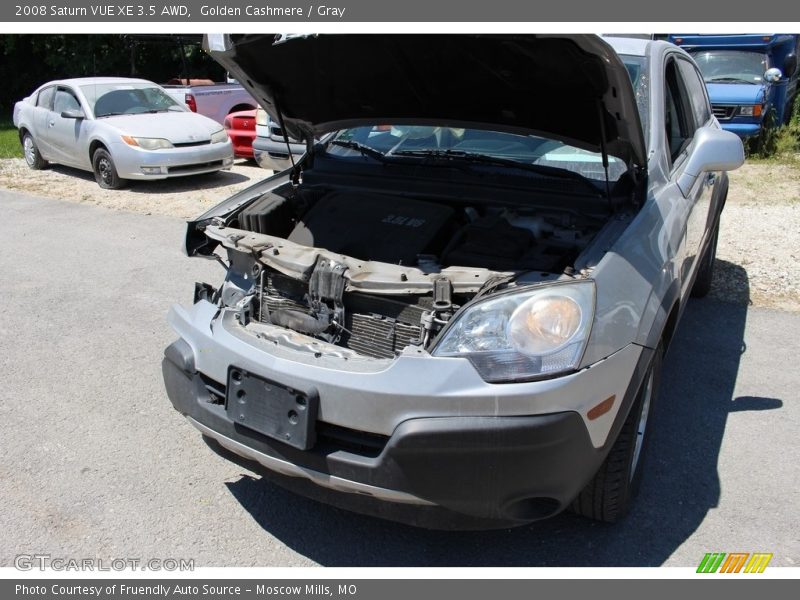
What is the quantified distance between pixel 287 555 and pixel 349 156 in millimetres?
2189

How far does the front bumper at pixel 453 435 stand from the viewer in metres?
2.23

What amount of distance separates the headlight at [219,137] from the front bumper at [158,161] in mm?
215

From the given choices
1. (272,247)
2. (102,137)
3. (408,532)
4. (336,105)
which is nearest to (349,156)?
(336,105)

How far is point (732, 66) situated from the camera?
1173 centimetres

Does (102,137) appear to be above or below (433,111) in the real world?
below

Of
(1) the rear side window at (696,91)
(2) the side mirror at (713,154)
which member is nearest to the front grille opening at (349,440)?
(2) the side mirror at (713,154)

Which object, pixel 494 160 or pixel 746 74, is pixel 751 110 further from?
pixel 494 160

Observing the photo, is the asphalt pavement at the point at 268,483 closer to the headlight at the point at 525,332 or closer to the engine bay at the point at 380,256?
the engine bay at the point at 380,256

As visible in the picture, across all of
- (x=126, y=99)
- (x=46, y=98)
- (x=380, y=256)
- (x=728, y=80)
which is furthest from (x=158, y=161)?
(x=728, y=80)

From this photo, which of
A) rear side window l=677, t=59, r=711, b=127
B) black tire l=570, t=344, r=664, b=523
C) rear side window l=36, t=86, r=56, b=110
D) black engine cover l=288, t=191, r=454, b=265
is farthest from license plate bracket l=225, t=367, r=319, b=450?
rear side window l=36, t=86, r=56, b=110

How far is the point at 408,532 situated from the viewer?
292 cm

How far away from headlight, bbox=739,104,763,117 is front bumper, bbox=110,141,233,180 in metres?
8.17

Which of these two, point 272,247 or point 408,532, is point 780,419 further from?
point 272,247

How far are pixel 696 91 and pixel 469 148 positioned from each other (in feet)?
6.53
